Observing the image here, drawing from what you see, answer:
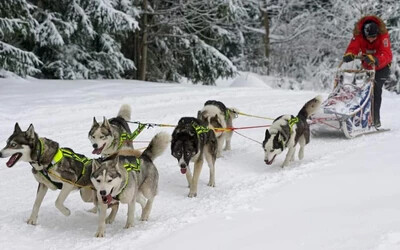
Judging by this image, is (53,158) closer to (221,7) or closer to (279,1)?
(221,7)

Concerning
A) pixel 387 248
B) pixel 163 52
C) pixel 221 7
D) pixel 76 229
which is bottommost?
pixel 76 229

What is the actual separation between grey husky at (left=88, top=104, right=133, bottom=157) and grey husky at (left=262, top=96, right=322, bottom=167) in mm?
1791

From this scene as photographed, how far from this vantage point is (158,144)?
512 cm

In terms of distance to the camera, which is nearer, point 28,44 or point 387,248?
point 387,248

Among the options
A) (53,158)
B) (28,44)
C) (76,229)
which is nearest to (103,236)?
(76,229)

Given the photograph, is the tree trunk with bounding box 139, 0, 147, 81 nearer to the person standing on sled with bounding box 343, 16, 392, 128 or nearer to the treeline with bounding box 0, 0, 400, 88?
the treeline with bounding box 0, 0, 400, 88

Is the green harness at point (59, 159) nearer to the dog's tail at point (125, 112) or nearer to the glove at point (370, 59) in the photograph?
the dog's tail at point (125, 112)

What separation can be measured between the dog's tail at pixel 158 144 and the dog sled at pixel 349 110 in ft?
12.2

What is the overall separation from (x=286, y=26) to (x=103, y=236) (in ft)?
71.5

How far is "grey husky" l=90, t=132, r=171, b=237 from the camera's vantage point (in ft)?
A: 14.1

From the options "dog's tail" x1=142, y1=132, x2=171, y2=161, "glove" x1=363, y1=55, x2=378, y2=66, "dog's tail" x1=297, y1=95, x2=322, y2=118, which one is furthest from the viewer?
"glove" x1=363, y1=55, x2=378, y2=66

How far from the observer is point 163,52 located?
18.8 m

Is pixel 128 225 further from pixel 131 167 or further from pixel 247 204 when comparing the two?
pixel 247 204

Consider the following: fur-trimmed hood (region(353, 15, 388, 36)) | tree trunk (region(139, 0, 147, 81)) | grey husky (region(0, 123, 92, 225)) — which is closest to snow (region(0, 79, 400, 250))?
grey husky (region(0, 123, 92, 225))
